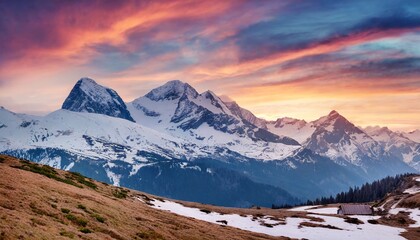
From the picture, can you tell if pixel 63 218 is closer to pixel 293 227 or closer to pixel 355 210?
pixel 293 227

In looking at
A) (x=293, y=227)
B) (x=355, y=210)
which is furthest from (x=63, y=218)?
(x=355, y=210)

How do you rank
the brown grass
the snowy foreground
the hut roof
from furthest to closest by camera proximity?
the hut roof
the snowy foreground
the brown grass

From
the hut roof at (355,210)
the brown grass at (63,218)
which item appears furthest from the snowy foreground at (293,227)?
the hut roof at (355,210)

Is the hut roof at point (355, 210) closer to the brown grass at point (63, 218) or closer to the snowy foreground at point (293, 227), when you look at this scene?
the snowy foreground at point (293, 227)

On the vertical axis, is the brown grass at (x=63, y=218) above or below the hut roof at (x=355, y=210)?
below

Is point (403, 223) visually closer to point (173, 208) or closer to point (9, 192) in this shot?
point (173, 208)

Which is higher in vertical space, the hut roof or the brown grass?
the hut roof

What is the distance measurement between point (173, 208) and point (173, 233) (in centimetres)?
4567

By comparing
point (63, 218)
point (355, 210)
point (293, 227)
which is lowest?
point (293, 227)

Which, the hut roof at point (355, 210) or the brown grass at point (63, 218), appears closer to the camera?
the brown grass at point (63, 218)

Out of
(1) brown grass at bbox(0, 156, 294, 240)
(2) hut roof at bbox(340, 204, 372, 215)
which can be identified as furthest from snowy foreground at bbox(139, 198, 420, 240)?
(2) hut roof at bbox(340, 204, 372, 215)

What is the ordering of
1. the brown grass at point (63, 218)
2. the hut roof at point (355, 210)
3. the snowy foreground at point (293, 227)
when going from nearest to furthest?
the brown grass at point (63, 218) < the snowy foreground at point (293, 227) < the hut roof at point (355, 210)

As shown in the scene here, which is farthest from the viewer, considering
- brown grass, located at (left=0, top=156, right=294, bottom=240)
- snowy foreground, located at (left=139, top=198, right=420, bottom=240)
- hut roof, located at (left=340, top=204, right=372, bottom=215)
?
hut roof, located at (left=340, top=204, right=372, bottom=215)

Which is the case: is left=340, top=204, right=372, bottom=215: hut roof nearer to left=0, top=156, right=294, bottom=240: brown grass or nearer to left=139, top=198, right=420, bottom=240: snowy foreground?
left=139, top=198, right=420, bottom=240: snowy foreground
